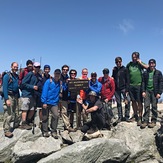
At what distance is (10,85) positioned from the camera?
33.2 ft

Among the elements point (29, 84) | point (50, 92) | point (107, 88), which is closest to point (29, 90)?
point (29, 84)

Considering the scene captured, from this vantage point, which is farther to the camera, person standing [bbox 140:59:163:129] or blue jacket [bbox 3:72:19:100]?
person standing [bbox 140:59:163:129]

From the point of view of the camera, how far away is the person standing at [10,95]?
984cm

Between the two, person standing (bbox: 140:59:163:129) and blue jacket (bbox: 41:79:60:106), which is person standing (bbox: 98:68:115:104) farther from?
blue jacket (bbox: 41:79:60:106)

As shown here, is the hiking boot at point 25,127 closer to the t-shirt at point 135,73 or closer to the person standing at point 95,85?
the person standing at point 95,85

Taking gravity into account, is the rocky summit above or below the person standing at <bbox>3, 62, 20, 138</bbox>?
below

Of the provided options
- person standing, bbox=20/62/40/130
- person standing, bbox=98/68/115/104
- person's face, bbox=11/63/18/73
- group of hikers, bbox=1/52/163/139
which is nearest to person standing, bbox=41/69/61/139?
group of hikers, bbox=1/52/163/139

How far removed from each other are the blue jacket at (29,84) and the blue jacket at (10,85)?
15.2 inches

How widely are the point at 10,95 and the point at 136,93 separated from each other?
6443mm

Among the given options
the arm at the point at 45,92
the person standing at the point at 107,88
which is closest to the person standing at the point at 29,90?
the arm at the point at 45,92

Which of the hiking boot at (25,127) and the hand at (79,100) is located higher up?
the hand at (79,100)

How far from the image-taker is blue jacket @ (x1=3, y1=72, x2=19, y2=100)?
9820mm

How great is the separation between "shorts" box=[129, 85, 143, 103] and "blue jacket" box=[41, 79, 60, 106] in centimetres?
388

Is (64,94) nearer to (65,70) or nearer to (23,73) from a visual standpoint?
(65,70)
